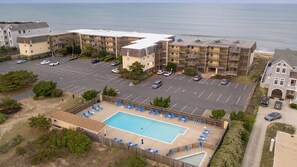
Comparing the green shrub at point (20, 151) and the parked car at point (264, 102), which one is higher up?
the parked car at point (264, 102)

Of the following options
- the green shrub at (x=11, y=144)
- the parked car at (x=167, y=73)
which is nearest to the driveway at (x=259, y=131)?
the parked car at (x=167, y=73)

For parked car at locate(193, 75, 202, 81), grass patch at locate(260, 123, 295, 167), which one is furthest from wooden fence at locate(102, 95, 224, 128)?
parked car at locate(193, 75, 202, 81)

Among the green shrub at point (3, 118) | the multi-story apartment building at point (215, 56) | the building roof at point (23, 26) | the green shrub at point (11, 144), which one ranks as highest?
the building roof at point (23, 26)

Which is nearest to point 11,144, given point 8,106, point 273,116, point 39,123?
point 39,123

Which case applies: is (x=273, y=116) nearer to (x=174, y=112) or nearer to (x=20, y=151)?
(x=174, y=112)

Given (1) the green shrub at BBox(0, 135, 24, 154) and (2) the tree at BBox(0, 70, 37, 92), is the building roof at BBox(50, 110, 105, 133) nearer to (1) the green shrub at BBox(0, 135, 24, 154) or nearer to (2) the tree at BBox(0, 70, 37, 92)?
(1) the green shrub at BBox(0, 135, 24, 154)

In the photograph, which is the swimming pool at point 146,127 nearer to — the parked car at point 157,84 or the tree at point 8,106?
the parked car at point 157,84
